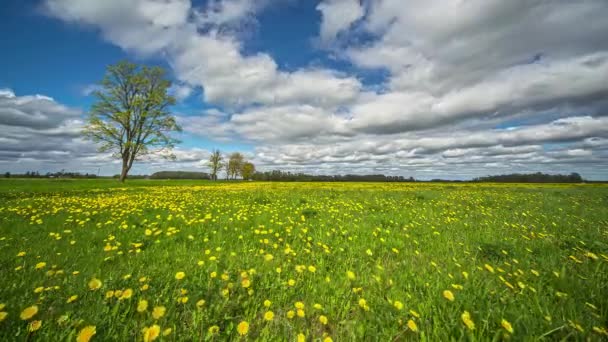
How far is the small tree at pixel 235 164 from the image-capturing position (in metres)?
81.2

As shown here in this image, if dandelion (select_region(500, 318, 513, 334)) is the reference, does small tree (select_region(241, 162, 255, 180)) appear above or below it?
above

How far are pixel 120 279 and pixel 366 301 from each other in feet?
9.12

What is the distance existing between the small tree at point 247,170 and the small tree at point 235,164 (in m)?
1.56

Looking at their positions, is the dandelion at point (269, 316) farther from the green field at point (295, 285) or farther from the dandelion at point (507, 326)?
the dandelion at point (507, 326)

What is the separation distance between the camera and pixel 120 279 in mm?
2502

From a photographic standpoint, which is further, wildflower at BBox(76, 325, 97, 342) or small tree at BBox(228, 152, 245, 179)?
small tree at BBox(228, 152, 245, 179)

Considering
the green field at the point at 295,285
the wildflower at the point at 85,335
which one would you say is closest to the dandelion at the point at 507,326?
the green field at the point at 295,285

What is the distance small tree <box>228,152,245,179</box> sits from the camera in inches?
3199

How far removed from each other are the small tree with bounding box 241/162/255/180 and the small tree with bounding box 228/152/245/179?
156 cm

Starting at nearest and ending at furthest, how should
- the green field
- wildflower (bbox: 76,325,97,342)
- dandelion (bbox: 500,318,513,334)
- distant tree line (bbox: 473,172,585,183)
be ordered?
wildflower (bbox: 76,325,97,342), dandelion (bbox: 500,318,513,334), the green field, distant tree line (bbox: 473,172,585,183)

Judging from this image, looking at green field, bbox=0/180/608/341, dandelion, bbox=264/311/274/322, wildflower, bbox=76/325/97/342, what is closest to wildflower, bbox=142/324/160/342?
green field, bbox=0/180/608/341

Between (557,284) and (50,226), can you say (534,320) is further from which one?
(50,226)

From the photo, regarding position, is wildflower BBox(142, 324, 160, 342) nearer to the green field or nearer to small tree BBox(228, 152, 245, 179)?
the green field

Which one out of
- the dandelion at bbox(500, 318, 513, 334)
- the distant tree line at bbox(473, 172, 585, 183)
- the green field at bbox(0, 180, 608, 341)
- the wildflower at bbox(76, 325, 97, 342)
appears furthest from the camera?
the distant tree line at bbox(473, 172, 585, 183)
